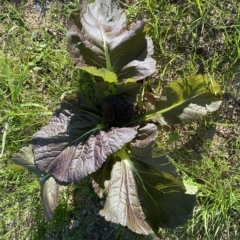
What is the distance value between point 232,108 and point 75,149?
30.5 inches

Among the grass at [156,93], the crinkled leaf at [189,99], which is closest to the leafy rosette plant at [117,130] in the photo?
the crinkled leaf at [189,99]

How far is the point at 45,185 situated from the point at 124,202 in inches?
14.8

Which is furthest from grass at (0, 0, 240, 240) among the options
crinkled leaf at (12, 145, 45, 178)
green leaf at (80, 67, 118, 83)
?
green leaf at (80, 67, 118, 83)

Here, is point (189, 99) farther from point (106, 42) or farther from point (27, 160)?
point (27, 160)

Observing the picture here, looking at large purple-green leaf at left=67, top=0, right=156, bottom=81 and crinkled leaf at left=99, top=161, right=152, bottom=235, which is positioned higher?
large purple-green leaf at left=67, top=0, right=156, bottom=81

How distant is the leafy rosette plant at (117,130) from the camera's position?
6.24 ft

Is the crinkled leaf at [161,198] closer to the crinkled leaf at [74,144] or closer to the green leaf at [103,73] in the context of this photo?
the crinkled leaf at [74,144]

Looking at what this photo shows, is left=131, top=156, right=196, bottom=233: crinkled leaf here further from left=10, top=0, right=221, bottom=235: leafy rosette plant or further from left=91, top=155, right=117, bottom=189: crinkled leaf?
left=91, top=155, right=117, bottom=189: crinkled leaf

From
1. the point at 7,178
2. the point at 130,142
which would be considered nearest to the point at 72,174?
the point at 130,142

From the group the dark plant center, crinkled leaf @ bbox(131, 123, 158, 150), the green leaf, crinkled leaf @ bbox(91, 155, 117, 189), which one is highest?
the green leaf

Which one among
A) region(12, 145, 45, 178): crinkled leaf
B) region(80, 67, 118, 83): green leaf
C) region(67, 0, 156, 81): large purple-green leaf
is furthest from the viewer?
region(12, 145, 45, 178): crinkled leaf

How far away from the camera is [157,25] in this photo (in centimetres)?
216

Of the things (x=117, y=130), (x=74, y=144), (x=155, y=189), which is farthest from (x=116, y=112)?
(x=155, y=189)

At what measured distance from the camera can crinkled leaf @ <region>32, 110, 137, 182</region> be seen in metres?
1.88
